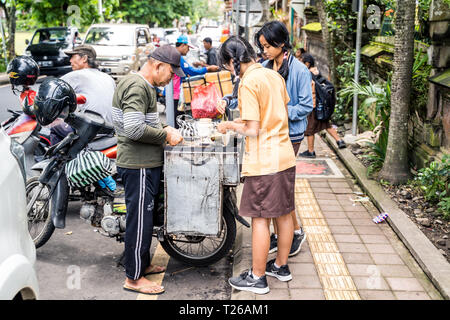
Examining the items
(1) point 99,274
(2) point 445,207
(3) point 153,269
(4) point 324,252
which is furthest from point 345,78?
(1) point 99,274

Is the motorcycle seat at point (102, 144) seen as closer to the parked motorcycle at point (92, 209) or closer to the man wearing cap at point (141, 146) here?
the parked motorcycle at point (92, 209)

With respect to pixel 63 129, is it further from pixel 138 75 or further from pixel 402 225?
pixel 402 225

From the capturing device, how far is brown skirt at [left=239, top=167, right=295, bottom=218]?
145 inches

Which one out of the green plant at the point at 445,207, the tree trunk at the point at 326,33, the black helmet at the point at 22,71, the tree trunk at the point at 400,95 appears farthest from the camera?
the tree trunk at the point at 326,33

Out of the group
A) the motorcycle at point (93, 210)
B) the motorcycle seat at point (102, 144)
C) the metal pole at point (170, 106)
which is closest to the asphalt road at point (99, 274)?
the motorcycle at point (93, 210)

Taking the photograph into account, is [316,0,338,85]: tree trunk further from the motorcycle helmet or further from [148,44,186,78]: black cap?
[148,44,186,78]: black cap

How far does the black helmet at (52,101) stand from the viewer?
4367mm

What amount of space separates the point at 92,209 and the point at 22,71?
7.92ft

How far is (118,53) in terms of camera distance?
17.3m

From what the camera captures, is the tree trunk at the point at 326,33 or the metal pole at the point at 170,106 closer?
the metal pole at the point at 170,106

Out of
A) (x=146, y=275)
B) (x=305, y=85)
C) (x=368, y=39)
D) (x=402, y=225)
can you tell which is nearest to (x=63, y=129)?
(x=146, y=275)

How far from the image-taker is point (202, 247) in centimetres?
456

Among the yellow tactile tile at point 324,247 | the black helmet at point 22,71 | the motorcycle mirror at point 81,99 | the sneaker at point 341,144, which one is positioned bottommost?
the yellow tactile tile at point 324,247

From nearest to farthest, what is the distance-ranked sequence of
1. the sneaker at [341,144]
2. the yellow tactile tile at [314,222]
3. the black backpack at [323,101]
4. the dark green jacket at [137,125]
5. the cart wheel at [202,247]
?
the dark green jacket at [137,125] → the cart wheel at [202,247] → the yellow tactile tile at [314,222] → the black backpack at [323,101] → the sneaker at [341,144]
